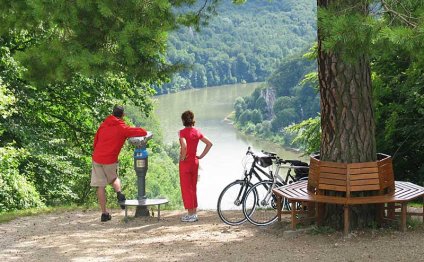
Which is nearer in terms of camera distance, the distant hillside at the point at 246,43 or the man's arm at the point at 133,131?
the man's arm at the point at 133,131

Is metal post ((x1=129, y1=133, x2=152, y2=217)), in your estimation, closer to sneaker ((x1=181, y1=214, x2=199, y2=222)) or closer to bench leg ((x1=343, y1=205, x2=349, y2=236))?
sneaker ((x1=181, y1=214, x2=199, y2=222))

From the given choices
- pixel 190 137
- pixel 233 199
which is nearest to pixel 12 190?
pixel 190 137

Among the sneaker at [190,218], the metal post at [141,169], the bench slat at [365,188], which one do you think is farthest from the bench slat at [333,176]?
the metal post at [141,169]

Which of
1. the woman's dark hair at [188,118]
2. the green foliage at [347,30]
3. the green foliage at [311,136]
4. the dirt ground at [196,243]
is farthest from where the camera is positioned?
the green foliage at [311,136]

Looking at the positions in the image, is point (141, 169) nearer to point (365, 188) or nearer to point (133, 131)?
point (133, 131)

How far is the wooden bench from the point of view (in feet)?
22.5

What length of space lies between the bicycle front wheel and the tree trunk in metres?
1.00

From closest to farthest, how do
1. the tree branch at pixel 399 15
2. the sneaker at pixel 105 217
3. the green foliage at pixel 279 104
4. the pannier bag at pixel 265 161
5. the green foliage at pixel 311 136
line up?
the tree branch at pixel 399 15 < the pannier bag at pixel 265 161 < the sneaker at pixel 105 217 < the green foliage at pixel 311 136 < the green foliage at pixel 279 104

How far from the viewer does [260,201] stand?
26.1ft

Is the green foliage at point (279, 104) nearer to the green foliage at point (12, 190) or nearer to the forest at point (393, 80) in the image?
the forest at point (393, 80)

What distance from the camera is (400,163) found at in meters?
12.8

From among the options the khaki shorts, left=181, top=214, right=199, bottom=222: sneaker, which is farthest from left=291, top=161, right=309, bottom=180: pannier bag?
the khaki shorts

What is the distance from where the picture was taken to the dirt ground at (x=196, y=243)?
21.0 feet

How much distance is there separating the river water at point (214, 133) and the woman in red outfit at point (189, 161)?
27364mm
